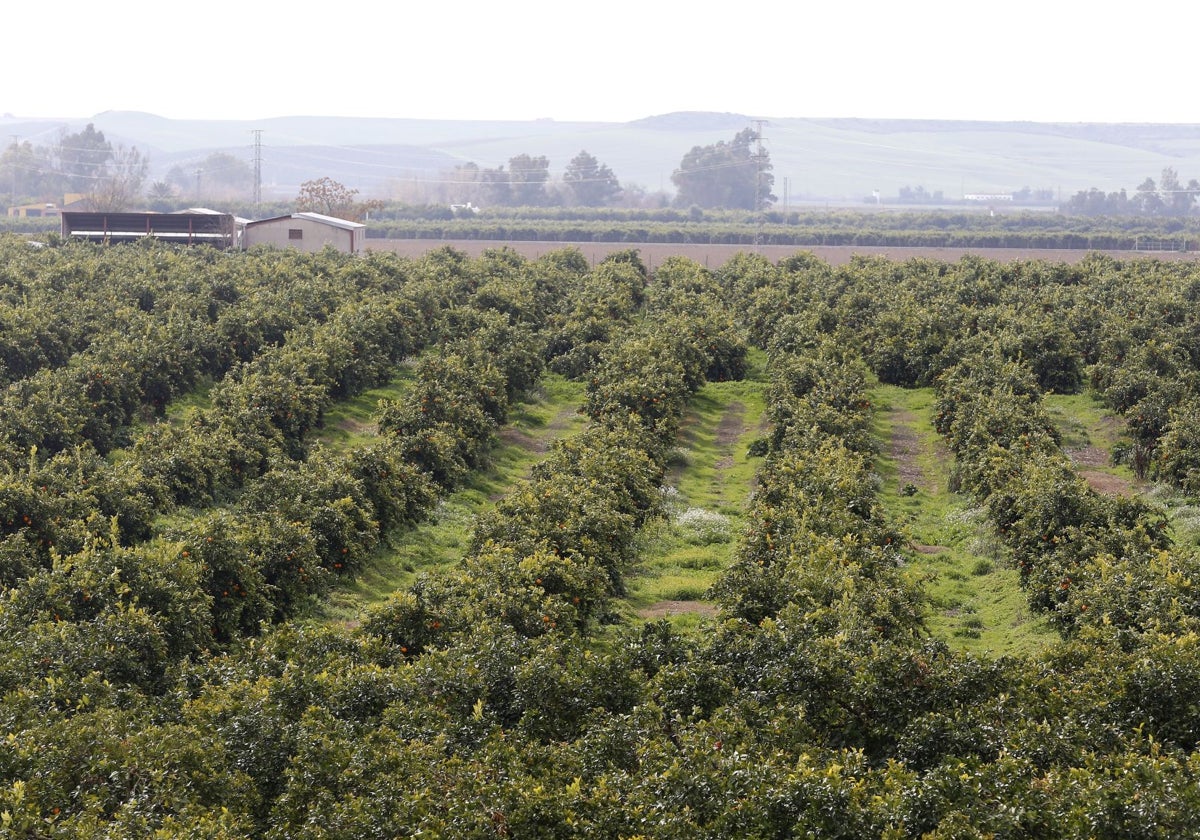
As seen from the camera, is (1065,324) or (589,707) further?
(1065,324)

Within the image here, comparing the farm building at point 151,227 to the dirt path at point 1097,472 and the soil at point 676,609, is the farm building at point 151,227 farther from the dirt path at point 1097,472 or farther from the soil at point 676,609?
the soil at point 676,609

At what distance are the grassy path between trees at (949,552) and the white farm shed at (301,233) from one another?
189 ft

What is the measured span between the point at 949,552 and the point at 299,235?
74.7 m

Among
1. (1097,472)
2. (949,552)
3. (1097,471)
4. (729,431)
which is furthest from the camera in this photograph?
(729,431)

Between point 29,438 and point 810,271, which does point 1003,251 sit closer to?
point 810,271

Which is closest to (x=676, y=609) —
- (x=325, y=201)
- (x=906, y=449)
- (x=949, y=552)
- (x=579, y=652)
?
(x=579, y=652)

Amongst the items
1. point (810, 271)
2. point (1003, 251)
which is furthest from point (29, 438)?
point (1003, 251)

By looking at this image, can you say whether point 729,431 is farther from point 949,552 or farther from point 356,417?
point 949,552

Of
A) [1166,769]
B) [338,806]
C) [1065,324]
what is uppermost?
[1065,324]

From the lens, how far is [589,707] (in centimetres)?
2386

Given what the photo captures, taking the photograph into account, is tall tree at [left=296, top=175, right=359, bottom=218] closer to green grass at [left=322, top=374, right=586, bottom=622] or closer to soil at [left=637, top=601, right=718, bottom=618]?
green grass at [left=322, top=374, right=586, bottom=622]

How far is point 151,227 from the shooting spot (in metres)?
99.6

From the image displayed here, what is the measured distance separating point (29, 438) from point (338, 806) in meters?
28.1

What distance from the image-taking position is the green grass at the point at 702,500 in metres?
36.5
